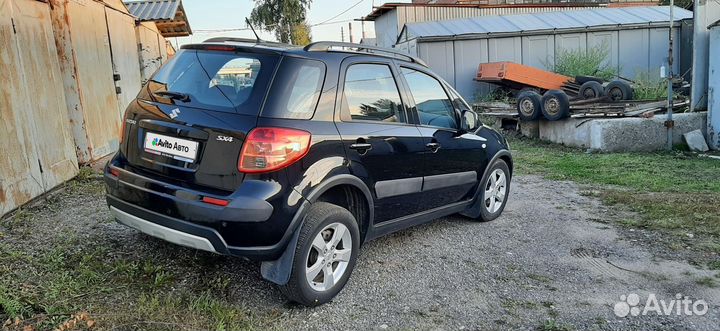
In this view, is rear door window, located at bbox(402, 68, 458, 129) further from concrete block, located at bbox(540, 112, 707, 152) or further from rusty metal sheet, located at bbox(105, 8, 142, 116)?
concrete block, located at bbox(540, 112, 707, 152)

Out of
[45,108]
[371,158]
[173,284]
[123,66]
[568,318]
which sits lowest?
[568,318]

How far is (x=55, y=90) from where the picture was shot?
5.86 m

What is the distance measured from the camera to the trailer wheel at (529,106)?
11.2 metres

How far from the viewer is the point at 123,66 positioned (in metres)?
9.02

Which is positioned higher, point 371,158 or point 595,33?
point 595,33

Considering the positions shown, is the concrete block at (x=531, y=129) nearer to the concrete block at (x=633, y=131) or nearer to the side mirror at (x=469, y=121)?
the concrete block at (x=633, y=131)

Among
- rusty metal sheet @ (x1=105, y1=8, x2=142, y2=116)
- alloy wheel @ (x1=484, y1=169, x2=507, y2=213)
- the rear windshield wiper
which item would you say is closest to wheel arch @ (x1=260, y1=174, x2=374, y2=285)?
the rear windshield wiper

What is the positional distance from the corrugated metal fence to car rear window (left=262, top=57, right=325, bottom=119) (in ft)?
10.0

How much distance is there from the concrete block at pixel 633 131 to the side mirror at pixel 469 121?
598 cm

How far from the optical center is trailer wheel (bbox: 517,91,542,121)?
36.7 ft

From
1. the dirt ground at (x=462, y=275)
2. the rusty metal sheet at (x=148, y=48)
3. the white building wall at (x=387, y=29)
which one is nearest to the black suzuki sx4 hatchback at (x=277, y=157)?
the dirt ground at (x=462, y=275)

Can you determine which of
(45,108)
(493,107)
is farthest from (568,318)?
(493,107)

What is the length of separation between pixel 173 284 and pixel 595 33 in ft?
60.3

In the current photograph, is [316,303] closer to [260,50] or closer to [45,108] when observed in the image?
[260,50]
